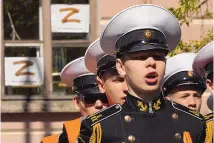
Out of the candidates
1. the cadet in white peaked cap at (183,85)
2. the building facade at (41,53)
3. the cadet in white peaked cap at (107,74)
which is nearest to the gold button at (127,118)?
the cadet in white peaked cap at (107,74)

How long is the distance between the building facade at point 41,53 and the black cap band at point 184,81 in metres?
3.67

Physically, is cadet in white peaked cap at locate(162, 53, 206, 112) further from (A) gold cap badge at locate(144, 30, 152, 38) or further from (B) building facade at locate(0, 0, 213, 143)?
(B) building facade at locate(0, 0, 213, 143)

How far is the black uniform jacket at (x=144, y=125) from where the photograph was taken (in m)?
3.29

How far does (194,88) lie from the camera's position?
4.51m

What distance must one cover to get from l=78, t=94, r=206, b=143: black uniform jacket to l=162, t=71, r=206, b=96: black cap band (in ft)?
3.66

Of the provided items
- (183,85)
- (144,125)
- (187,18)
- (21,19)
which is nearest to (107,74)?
(183,85)

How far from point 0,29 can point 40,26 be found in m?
0.41

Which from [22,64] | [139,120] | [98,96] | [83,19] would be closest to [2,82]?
[22,64]

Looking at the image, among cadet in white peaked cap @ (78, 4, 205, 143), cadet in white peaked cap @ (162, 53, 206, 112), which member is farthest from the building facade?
cadet in white peaked cap @ (78, 4, 205, 143)

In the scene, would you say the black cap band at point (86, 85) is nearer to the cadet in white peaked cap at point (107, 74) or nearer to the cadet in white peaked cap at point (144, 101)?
the cadet in white peaked cap at point (107, 74)

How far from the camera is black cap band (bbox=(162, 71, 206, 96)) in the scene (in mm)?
4500

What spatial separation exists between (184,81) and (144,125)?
1.25 metres

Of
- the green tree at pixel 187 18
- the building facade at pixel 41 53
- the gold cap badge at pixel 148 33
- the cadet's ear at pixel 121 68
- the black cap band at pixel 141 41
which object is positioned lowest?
the building facade at pixel 41 53

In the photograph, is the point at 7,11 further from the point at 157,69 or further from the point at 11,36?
the point at 157,69
